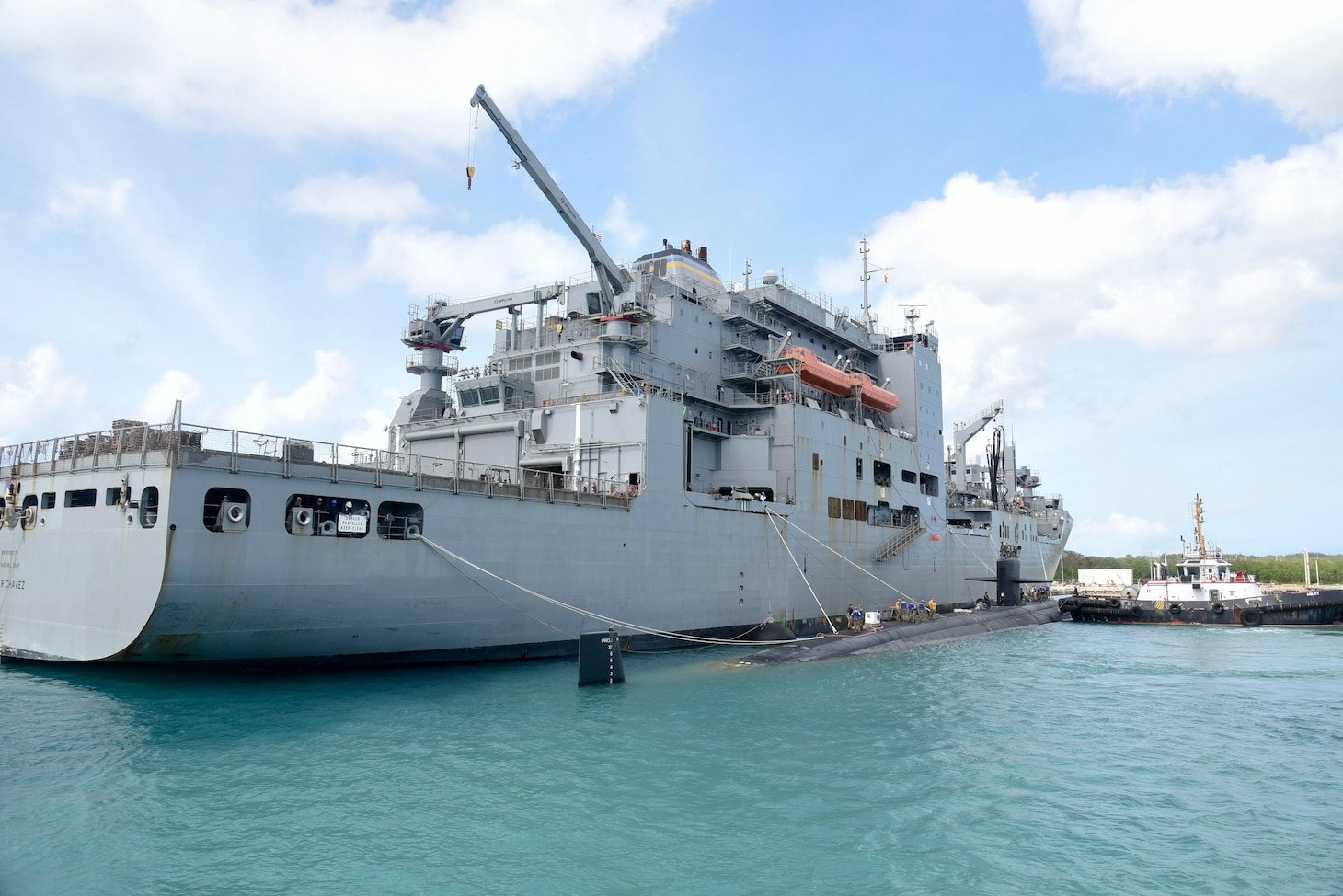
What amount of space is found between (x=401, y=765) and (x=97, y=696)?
27.4 ft

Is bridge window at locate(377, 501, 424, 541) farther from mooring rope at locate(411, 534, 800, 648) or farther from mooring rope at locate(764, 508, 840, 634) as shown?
mooring rope at locate(764, 508, 840, 634)

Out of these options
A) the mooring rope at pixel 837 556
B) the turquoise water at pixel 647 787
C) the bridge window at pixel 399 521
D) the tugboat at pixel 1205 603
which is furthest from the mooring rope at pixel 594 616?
the tugboat at pixel 1205 603

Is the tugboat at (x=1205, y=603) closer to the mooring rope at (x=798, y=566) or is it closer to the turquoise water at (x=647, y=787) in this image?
the mooring rope at (x=798, y=566)

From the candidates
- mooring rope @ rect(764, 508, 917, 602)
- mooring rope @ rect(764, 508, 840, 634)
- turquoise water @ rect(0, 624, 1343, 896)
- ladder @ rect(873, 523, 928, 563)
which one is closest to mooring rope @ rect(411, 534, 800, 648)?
turquoise water @ rect(0, 624, 1343, 896)

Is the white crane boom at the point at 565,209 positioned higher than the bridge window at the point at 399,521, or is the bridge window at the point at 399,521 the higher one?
the white crane boom at the point at 565,209

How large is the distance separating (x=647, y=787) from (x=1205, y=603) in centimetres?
4184

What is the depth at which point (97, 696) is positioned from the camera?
16.3 metres

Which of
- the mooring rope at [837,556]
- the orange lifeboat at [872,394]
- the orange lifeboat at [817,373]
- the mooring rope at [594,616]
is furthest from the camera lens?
the orange lifeboat at [872,394]

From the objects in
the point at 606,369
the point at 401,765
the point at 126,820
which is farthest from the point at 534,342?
the point at 126,820

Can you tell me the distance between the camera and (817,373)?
3366 cm

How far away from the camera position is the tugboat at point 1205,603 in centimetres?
4125

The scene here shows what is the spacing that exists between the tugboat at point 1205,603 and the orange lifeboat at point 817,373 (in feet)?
68.1

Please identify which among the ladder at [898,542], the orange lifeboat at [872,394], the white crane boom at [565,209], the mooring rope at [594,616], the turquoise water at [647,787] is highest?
the white crane boom at [565,209]

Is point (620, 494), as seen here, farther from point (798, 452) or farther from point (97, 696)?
point (97, 696)
